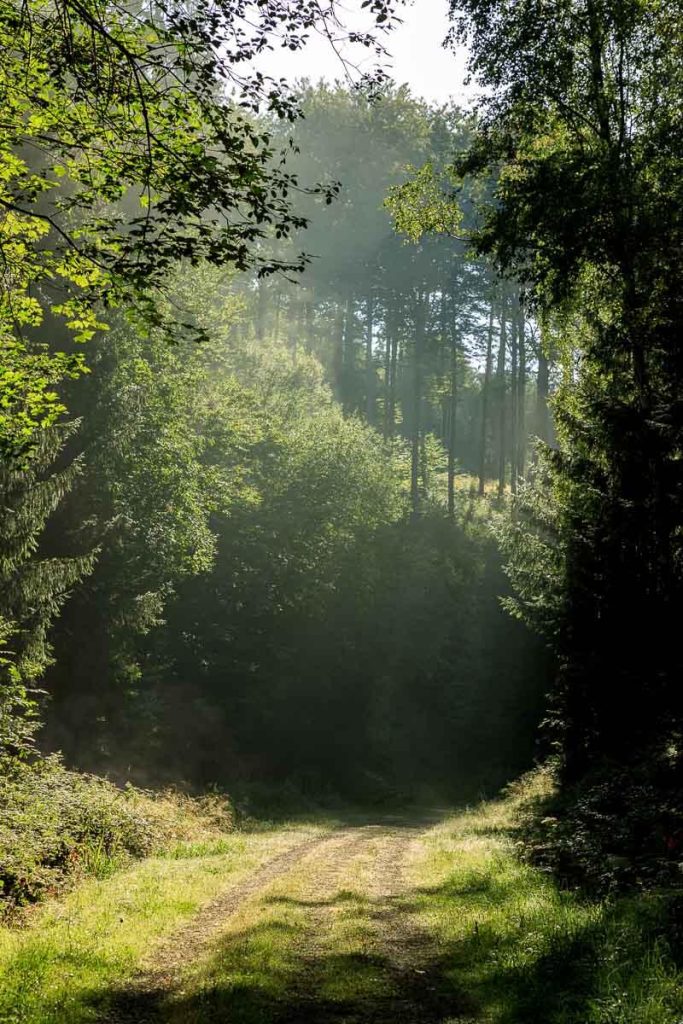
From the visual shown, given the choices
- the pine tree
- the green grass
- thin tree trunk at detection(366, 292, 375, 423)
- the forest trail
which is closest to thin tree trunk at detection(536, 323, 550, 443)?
thin tree trunk at detection(366, 292, 375, 423)

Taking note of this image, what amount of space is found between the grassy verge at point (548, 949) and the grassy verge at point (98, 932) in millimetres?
3201

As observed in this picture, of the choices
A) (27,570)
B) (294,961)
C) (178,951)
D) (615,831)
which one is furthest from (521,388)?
(294,961)

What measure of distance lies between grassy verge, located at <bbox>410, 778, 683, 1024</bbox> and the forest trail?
365 millimetres

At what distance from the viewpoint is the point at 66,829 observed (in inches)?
555

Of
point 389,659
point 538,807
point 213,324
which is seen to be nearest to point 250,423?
point 213,324

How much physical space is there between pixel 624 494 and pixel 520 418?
1543 inches

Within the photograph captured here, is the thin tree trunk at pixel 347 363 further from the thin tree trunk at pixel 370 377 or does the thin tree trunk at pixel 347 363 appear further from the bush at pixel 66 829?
the bush at pixel 66 829

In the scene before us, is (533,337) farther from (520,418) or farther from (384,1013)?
(384,1013)

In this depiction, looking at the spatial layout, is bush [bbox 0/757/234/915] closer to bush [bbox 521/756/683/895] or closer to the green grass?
the green grass

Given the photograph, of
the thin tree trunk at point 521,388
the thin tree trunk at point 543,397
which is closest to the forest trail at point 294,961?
the thin tree trunk at point 543,397

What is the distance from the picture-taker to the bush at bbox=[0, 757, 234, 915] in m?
12.0

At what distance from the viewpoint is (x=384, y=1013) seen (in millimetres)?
7230

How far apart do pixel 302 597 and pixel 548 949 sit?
27.7m

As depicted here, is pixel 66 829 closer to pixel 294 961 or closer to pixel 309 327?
pixel 294 961
